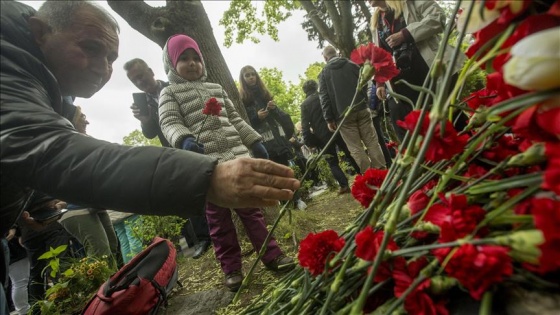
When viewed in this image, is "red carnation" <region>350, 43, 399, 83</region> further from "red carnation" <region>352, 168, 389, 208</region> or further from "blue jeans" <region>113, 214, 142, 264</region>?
"blue jeans" <region>113, 214, 142, 264</region>

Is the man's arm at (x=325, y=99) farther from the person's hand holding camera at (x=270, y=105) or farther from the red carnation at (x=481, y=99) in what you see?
the red carnation at (x=481, y=99)

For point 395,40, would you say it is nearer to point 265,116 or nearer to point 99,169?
point 265,116

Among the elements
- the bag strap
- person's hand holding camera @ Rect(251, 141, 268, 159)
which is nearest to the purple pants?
the bag strap

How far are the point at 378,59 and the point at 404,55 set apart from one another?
7.34 ft

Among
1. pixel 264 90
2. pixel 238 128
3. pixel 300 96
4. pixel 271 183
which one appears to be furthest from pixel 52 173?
pixel 300 96

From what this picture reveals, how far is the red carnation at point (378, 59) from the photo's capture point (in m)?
0.64

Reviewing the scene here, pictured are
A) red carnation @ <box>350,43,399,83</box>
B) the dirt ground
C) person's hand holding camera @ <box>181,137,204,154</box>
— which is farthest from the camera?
the dirt ground

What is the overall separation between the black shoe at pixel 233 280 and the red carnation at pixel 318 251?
183cm

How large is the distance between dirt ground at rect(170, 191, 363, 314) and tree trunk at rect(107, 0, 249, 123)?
52.0 inches

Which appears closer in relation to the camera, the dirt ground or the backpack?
A: the backpack

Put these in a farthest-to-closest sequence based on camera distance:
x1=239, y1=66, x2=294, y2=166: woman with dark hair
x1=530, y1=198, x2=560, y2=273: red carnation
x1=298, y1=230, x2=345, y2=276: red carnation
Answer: x1=239, y1=66, x2=294, y2=166: woman with dark hair, x1=298, y1=230, x2=345, y2=276: red carnation, x1=530, y1=198, x2=560, y2=273: red carnation

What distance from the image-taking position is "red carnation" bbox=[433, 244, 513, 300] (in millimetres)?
320

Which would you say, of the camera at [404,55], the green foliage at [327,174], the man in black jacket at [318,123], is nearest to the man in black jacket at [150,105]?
the man in black jacket at [318,123]

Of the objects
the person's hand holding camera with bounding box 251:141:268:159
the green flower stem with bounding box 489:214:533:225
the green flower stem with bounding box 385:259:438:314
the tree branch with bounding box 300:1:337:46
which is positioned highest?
the tree branch with bounding box 300:1:337:46
